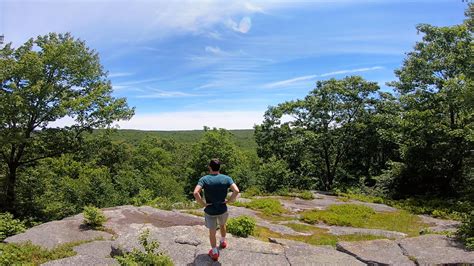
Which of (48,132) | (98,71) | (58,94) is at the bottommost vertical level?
(48,132)

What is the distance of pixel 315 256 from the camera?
8.43 meters

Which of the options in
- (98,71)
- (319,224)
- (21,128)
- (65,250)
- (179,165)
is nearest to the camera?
(65,250)

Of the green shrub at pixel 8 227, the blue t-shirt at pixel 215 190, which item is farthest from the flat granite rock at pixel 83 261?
the green shrub at pixel 8 227

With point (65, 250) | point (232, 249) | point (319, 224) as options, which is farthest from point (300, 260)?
point (319, 224)

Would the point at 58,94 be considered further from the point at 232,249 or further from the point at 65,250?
the point at 232,249

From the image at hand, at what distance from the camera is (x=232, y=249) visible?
27.4ft

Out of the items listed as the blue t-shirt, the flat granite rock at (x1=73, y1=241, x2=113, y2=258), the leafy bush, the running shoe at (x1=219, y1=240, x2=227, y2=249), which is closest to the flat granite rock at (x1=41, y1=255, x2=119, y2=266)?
the flat granite rock at (x1=73, y1=241, x2=113, y2=258)

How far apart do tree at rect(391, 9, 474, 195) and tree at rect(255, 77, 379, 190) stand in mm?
6471

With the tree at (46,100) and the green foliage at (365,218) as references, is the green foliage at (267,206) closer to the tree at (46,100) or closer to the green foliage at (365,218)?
the green foliage at (365,218)

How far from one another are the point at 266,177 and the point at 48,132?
17.7m

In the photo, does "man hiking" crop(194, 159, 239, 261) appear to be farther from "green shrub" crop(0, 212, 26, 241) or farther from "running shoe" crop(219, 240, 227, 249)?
"green shrub" crop(0, 212, 26, 241)

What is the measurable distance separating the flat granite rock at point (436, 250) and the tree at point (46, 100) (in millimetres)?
17139

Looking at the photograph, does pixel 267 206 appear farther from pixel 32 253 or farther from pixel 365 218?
pixel 32 253

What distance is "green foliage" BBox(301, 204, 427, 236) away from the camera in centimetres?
1522
